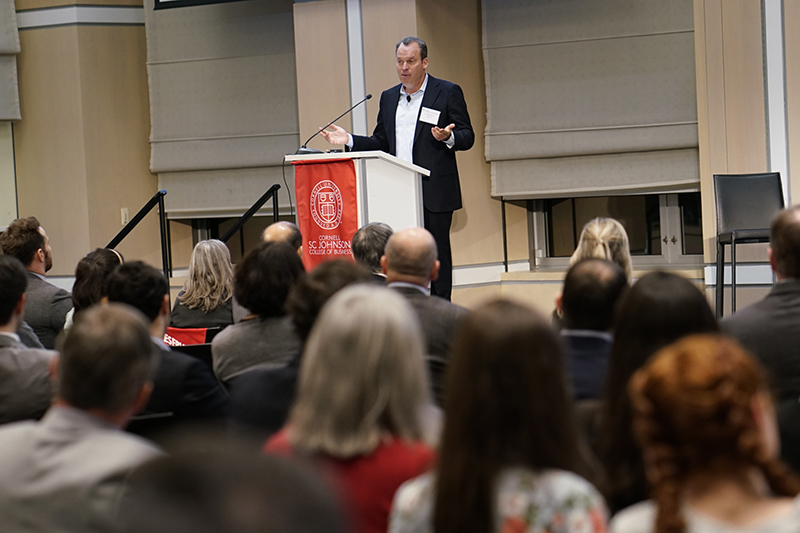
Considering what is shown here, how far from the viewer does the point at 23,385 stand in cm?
226

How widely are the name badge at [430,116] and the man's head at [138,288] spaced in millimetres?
2693

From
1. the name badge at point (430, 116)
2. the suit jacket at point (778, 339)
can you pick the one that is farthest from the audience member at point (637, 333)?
the name badge at point (430, 116)

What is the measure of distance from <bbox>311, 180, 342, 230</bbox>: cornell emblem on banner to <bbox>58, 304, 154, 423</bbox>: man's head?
312 centimetres

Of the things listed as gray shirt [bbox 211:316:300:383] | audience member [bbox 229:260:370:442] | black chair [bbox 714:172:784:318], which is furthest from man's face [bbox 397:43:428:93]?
audience member [bbox 229:260:370:442]

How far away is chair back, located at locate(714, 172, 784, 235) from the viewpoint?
5.38 metres

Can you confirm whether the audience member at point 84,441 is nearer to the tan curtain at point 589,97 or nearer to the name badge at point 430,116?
the name badge at point 430,116

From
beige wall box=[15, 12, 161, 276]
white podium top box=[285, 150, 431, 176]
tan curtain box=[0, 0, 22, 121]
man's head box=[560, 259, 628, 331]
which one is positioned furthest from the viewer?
beige wall box=[15, 12, 161, 276]

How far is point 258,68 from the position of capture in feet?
23.6

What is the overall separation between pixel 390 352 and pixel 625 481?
0.48 metres

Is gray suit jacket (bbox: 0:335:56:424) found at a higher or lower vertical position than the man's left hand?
lower

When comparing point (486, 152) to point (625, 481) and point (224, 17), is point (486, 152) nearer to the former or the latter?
point (224, 17)

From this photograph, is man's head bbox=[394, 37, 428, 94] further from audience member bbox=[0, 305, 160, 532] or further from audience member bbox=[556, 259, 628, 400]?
audience member bbox=[0, 305, 160, 532]

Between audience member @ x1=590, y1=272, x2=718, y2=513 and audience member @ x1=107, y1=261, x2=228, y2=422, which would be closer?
audience member @ x1=590, y1=272, x2=718, y2=513

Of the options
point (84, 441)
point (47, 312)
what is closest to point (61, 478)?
point (84, 441)
